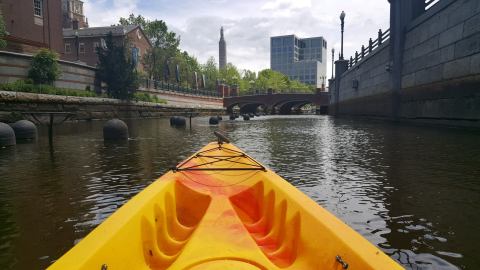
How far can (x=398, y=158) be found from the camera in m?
9.04

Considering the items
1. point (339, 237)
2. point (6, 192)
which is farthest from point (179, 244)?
point (6, 192)

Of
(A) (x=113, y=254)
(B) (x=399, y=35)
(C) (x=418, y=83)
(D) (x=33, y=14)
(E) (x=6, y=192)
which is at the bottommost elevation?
(E) (x=6, y=192)

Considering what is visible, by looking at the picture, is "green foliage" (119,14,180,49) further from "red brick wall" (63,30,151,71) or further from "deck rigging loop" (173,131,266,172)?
"deck rigging loop" (173,131,266,172)

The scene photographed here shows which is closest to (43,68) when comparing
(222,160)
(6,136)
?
(6,136)

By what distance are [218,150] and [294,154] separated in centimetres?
420

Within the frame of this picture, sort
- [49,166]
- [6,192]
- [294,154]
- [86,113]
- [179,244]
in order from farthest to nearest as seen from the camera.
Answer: [86,113] < [294,154] < [49,166] < [6,192] < [179,244]

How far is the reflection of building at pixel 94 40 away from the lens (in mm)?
56062

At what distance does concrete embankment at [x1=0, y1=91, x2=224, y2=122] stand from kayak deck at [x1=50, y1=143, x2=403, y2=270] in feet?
42.3

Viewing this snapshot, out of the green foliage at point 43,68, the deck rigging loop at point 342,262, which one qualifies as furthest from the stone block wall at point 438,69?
the green foliage at point 43,68

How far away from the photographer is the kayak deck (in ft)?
6.93

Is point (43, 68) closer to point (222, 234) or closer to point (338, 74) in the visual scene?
point (222, 234)

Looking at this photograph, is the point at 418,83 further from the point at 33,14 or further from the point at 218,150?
the point at 33,14

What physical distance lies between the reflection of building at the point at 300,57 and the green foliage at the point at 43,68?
455 feet

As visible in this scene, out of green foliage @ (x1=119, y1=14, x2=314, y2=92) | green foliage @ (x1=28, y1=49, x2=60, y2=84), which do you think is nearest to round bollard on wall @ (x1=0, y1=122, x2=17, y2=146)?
green foliage @ (x1=28, y1=49, x2=60, y2=84)
